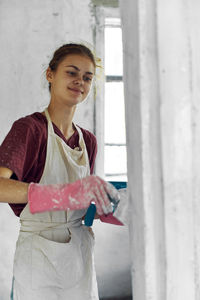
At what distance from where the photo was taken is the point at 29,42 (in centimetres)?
276

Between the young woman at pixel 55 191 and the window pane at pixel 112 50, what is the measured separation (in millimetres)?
1268

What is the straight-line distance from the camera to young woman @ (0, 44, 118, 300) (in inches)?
47.4

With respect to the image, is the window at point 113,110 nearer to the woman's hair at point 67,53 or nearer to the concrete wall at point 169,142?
the woman's hair at point 67,53

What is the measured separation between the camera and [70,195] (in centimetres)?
120

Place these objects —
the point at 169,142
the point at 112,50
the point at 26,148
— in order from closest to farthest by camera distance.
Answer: the point at 169,142, the point at 26,148, the point at 112,50

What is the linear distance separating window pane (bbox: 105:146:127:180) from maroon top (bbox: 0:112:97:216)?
1.33m

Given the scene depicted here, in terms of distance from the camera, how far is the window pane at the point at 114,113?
3041mm

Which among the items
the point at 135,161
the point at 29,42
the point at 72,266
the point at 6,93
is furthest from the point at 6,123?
the point at 135,161

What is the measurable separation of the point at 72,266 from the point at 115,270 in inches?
59.4

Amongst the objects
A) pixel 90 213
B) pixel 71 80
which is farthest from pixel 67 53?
pixel 90 213

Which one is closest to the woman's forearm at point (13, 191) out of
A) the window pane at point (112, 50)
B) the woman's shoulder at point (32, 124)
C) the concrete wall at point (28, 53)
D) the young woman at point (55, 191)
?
the young woman at point (55, 191)

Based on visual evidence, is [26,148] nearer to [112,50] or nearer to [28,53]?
[28,53]

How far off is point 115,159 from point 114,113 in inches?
15.2

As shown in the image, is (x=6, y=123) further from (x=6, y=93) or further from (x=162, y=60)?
(x=162, y=60)
